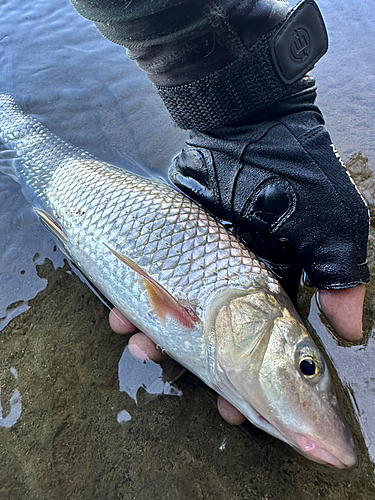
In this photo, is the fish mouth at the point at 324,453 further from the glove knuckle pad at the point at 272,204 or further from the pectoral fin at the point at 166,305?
the glove knuckle pad at the point at 272,204

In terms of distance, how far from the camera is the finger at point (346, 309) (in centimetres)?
161

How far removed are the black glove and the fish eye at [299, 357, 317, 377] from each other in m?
0.38

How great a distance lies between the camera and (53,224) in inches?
87.7

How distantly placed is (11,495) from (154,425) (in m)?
0.66

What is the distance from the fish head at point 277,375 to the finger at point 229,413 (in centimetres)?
9

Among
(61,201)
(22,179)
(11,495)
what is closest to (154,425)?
(11,495)

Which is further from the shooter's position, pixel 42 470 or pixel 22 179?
pixel 22 179

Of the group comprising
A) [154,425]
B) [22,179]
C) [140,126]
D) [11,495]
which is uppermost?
[140,126]

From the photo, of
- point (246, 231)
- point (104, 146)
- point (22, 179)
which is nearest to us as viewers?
point (246, 231)

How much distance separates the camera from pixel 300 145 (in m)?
1.62

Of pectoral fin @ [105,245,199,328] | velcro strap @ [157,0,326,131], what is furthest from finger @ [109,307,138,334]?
velcro strap @ [157,0,326,131]

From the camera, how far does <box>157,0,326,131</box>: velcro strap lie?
5.16ft

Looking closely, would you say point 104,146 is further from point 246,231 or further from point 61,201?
point 246,231

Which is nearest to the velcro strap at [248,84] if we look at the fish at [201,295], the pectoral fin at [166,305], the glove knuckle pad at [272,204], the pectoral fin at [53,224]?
the glove knuckle pad at [272,204]
